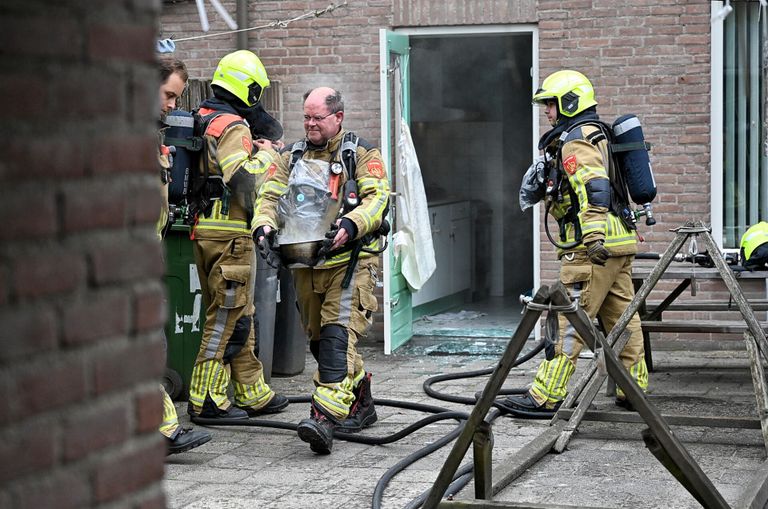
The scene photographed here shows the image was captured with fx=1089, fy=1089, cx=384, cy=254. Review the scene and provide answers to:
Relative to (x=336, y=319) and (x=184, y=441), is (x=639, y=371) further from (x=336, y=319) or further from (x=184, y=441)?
(x=184, y=441)

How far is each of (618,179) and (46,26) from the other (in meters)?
5.52

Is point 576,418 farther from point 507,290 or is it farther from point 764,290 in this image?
point 507,290

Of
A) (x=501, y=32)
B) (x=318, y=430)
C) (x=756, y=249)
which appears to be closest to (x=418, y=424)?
(x=318, y=430)

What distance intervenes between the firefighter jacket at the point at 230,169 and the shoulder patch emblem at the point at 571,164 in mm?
1769

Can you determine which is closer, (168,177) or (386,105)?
(168,177)

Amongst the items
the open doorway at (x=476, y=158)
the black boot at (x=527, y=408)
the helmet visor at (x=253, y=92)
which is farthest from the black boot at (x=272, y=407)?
the open doorway at (x=476, y=158)

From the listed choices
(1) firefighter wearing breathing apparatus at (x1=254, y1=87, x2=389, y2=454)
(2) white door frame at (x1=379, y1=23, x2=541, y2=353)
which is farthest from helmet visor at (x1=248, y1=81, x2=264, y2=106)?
(2) white door frame at (x1=379, y1=23, x2=541, y2=353)

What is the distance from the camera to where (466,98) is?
1262cm

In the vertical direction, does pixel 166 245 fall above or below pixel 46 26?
below

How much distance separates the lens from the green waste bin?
7.31 meters

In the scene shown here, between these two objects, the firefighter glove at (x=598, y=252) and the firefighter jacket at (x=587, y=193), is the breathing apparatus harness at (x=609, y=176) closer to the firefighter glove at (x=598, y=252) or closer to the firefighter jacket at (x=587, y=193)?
the firefighter jacket at (x=587, y=193)

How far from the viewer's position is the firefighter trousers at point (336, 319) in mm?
6238

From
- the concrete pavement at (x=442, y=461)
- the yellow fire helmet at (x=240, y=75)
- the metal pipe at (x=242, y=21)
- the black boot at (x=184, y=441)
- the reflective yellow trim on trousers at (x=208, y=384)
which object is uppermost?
the metal pipe at (x=242, y=21)

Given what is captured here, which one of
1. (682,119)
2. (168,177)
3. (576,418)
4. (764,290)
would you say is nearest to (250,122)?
(168,177)
